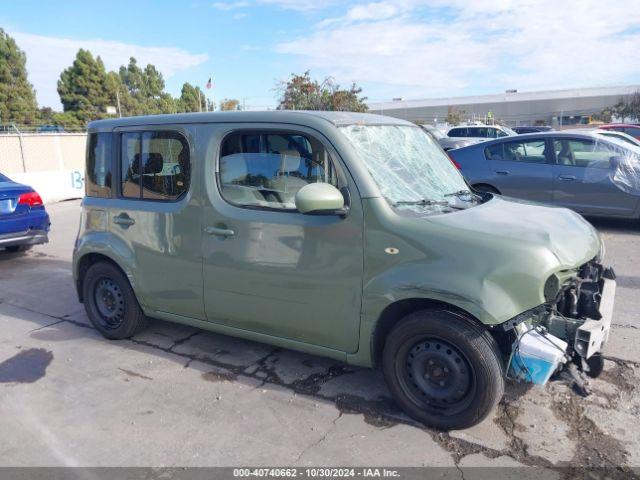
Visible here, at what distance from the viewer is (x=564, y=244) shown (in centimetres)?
322

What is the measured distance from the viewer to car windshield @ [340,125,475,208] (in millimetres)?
3467

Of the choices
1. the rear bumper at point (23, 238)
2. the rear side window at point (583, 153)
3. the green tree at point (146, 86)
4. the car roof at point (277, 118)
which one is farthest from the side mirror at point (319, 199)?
the green tree at point (146, 86)

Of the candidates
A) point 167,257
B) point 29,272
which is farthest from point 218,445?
point 29,272

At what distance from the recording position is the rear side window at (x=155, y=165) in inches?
→ 162

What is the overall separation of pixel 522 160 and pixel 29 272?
25.7 feet

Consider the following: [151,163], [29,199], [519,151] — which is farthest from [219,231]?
[519,151]

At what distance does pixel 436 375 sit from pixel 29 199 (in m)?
7.07

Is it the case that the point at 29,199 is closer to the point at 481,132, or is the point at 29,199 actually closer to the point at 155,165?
the point at 155,165

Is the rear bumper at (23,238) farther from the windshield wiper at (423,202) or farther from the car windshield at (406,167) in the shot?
the windshield wiper at (423,202)

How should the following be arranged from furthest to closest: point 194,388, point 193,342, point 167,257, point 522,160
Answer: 1. point 522,160
2. point 193,342
3. point 167,257
4. point 194,388

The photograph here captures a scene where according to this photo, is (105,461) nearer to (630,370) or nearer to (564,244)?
(564,244)

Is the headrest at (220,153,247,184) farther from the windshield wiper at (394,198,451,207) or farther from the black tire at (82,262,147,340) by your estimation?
the black tire at (82,262,147,340)

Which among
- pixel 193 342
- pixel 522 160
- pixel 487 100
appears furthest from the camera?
pixel 487 100

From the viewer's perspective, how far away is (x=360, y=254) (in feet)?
10.9
